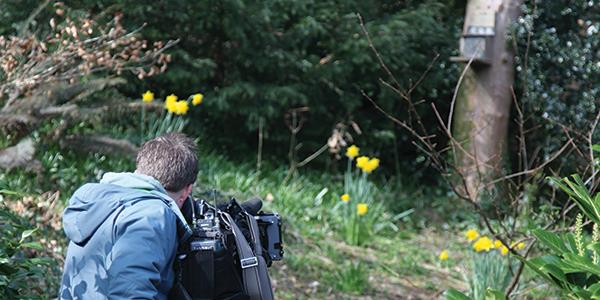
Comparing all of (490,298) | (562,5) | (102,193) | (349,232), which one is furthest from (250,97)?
(102,193)

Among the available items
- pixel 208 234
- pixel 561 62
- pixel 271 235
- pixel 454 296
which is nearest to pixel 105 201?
pixel 208 234

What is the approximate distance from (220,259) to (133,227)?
0.32 m

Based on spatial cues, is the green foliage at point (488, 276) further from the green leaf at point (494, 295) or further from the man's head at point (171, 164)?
the man's head at point (171, 164)

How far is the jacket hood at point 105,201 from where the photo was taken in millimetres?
3117

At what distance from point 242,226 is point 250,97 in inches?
246

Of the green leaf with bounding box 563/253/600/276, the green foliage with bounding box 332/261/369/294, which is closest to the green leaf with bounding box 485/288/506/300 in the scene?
the green leaf with bounding box 563/253/600/276

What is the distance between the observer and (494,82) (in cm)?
973

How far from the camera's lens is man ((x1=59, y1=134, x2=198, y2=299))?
2977 mm

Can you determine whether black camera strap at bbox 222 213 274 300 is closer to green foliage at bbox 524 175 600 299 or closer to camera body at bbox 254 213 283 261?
camera body at bbox 254 213 283 261

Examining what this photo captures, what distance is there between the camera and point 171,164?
10.7ft

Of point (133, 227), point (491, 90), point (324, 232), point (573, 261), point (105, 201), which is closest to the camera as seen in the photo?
point (133, 227)

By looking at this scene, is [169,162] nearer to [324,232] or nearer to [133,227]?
[133,227]

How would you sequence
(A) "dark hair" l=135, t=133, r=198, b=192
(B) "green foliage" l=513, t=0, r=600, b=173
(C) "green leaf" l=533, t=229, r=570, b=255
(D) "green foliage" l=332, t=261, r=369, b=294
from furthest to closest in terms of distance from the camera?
(B) "green foliage" l=513, t=0, r=600, b=173 → (D) "green foliage" l=332, t=261, r=369, b=294 → (C) "green leaf" l=533, t=229, r=570, b=255 → (A) "dark hair" l=135, t=133, r=198, b=192

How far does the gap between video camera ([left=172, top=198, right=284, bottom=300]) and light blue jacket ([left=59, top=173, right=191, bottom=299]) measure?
6 cm
